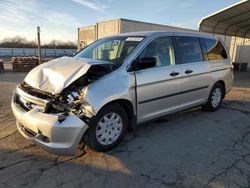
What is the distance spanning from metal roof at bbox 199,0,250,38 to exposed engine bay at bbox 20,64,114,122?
398 inches

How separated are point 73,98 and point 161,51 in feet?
6.44

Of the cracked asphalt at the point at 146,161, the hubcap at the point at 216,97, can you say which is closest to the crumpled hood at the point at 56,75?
the cracked asphalt at the point at 146,161

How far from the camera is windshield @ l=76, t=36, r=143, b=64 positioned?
3941mm

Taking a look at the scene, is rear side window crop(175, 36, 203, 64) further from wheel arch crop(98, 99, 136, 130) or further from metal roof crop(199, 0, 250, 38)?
metal roof crop(199, 0, 250, 38)

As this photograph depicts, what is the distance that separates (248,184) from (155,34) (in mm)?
2773

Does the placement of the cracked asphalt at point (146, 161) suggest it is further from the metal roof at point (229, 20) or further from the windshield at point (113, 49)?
the metal roof at point (229, 20)

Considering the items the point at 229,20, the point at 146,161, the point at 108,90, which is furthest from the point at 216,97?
the point at 229,20

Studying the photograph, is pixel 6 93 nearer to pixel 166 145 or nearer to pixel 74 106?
pixel 74 106

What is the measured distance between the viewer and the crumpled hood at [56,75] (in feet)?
10.7

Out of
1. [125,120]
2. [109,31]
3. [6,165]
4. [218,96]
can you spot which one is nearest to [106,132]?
[125,120]

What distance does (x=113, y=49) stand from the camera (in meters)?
4.31

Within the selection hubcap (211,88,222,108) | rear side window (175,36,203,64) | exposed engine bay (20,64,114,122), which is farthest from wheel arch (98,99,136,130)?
hubcap (211,88,222,108)

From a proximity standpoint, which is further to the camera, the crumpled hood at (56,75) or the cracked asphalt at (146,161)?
the crumpled hood at (56,75)

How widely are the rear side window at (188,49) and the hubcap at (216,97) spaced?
1.13 m
